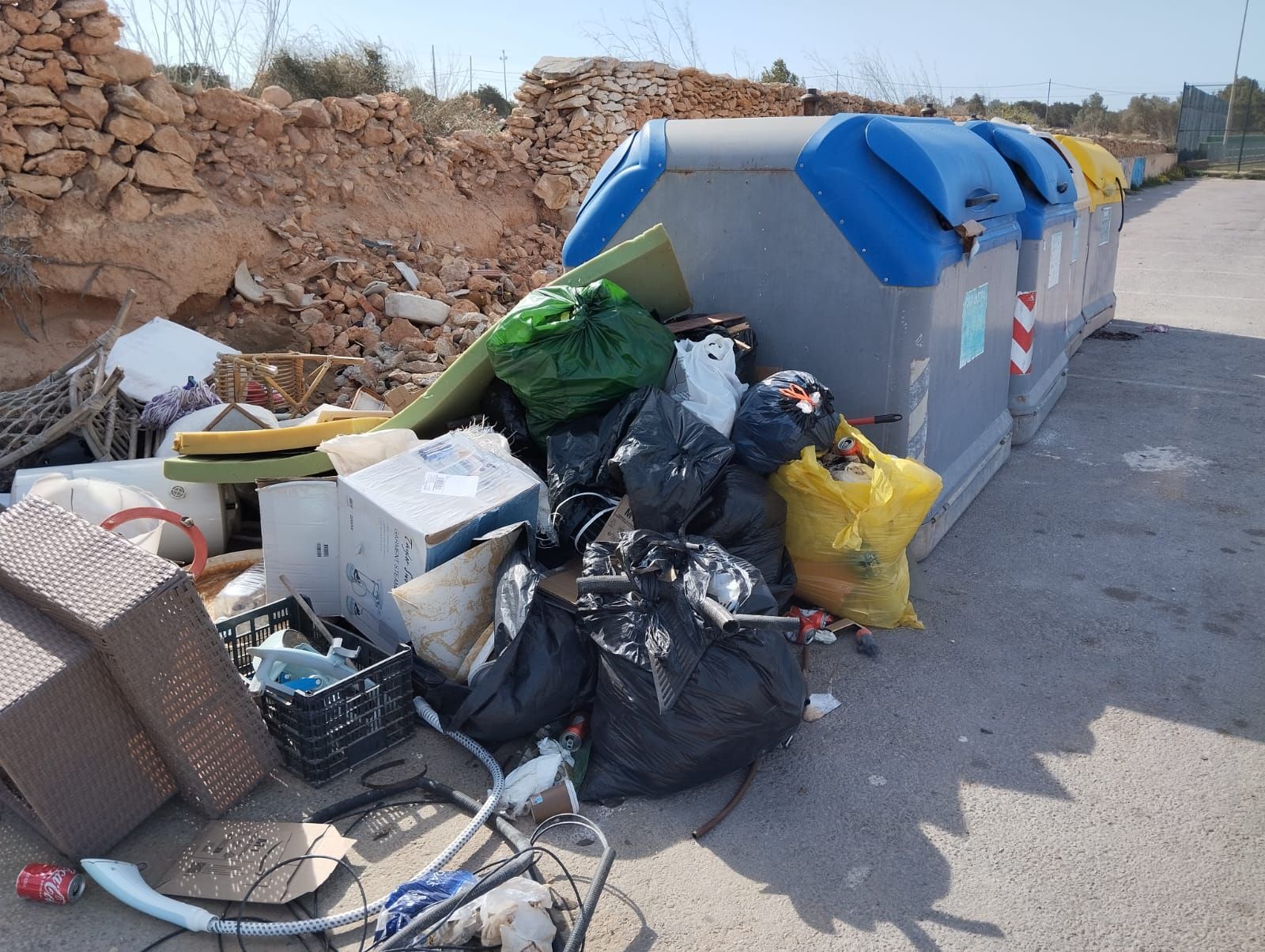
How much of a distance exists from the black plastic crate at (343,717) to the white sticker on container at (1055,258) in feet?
17.0

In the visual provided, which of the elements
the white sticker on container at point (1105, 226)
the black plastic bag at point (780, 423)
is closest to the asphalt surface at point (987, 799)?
the black plastic bag at point (780, 423)

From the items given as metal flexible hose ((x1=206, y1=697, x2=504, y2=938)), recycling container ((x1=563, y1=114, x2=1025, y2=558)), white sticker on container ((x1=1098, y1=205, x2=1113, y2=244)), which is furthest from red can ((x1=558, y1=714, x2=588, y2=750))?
white sticker on container ((x1=1098, y1=205, x2=1113, y2=244))

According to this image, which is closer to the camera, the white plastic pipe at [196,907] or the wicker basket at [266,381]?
the white plastic pipe at [196,907]

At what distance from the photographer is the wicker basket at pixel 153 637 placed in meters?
2.50

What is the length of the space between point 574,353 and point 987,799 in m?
2.18

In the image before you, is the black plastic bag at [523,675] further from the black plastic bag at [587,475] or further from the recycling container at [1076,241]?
the recycling container at [1076,241]

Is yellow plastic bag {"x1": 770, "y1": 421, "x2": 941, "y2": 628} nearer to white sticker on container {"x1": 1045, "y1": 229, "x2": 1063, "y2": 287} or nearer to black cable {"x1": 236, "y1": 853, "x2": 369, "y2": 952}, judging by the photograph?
black cable {"x1": 236, "y1": 853, "x2": 369, "y2": 952}

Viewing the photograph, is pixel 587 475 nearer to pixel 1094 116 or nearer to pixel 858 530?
A: pixel 858 530

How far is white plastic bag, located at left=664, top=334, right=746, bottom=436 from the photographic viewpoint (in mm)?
3795

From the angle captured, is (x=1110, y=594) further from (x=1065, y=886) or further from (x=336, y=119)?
(x=336, y=119)

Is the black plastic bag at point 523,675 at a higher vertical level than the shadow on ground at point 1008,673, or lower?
higher

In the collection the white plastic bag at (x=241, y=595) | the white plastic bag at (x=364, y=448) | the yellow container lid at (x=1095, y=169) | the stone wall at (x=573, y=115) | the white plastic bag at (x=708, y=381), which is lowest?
the white plastic bag at (x=241, y=595)

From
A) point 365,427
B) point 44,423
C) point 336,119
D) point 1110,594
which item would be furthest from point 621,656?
point 336,119

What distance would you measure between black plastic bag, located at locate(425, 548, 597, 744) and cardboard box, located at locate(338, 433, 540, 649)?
11.0 inches
